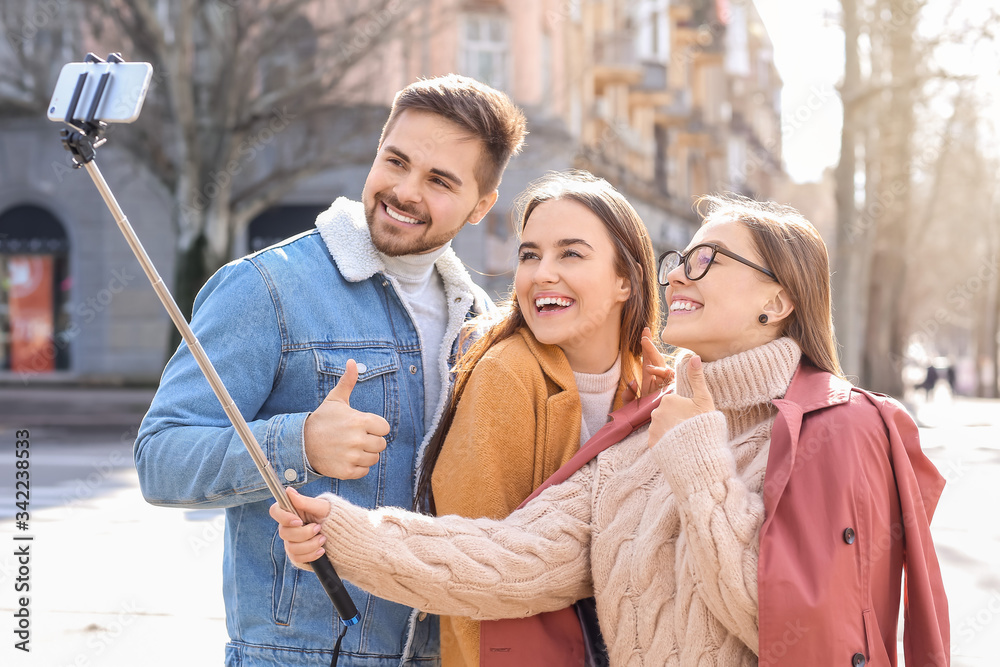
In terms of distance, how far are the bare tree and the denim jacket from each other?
14223 mm

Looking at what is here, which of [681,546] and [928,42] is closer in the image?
[681,546]

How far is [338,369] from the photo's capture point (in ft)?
7.80

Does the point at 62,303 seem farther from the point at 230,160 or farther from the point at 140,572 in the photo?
the point at 140,572

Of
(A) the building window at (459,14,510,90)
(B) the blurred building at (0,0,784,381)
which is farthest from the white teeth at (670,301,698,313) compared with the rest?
(A) the building window at (459,14,510,90)

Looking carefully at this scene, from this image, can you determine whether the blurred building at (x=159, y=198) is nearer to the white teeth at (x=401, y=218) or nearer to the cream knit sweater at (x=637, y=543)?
the white teeth at (x=401, y=218)

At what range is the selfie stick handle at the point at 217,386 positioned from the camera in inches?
64.6

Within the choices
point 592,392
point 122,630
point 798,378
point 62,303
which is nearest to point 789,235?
point 798,378

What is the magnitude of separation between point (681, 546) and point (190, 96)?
1556cm

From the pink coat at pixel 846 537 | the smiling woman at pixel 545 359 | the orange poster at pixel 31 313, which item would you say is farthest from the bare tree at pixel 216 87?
the pink coat at pixel 846 537

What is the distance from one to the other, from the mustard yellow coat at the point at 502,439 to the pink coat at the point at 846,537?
0.62 m

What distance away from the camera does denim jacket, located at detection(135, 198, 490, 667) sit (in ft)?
Result: 6.95

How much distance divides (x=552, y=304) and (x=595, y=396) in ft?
0.96

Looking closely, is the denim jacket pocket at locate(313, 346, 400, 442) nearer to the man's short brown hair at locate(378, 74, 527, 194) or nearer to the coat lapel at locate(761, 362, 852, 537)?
the man's short brown hair at locate(378, 74, 527, 194)

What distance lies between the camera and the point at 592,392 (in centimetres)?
270
